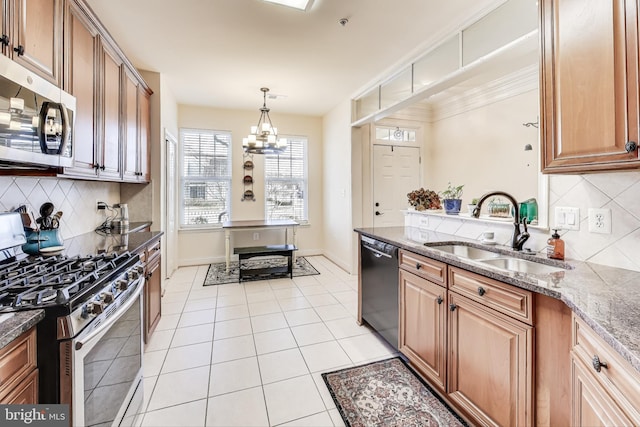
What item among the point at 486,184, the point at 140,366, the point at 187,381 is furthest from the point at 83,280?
the point at 486,184

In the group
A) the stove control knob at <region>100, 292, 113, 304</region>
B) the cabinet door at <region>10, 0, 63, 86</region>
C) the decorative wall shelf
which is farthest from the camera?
the decorative wall shelf

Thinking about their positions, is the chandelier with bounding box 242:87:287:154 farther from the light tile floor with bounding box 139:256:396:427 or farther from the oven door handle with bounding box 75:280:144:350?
the oven door handle with bounding box 75:280:144:350

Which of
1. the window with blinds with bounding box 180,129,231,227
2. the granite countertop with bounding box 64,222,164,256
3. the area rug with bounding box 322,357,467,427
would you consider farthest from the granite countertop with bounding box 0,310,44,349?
the window with blinds with bounding box 180,129,231,227

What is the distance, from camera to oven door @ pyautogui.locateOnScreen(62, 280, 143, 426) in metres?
1.02

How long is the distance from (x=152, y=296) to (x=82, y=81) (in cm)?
169

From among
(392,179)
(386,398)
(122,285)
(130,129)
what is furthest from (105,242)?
(392,179)

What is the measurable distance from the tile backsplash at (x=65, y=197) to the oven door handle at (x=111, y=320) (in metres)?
0.99

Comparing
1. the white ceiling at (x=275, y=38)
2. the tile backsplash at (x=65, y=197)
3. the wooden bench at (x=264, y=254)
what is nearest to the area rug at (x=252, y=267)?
the wooden bench at (x=264, y=254)

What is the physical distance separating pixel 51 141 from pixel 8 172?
0.50 meters

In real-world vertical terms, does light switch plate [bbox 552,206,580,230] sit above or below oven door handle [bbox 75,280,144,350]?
above

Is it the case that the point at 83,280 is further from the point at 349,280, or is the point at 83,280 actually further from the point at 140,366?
the point at 349,280

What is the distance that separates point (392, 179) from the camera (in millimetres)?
4797

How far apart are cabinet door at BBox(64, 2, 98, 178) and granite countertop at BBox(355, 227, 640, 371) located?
7.81ft

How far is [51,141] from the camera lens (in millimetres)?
1391
